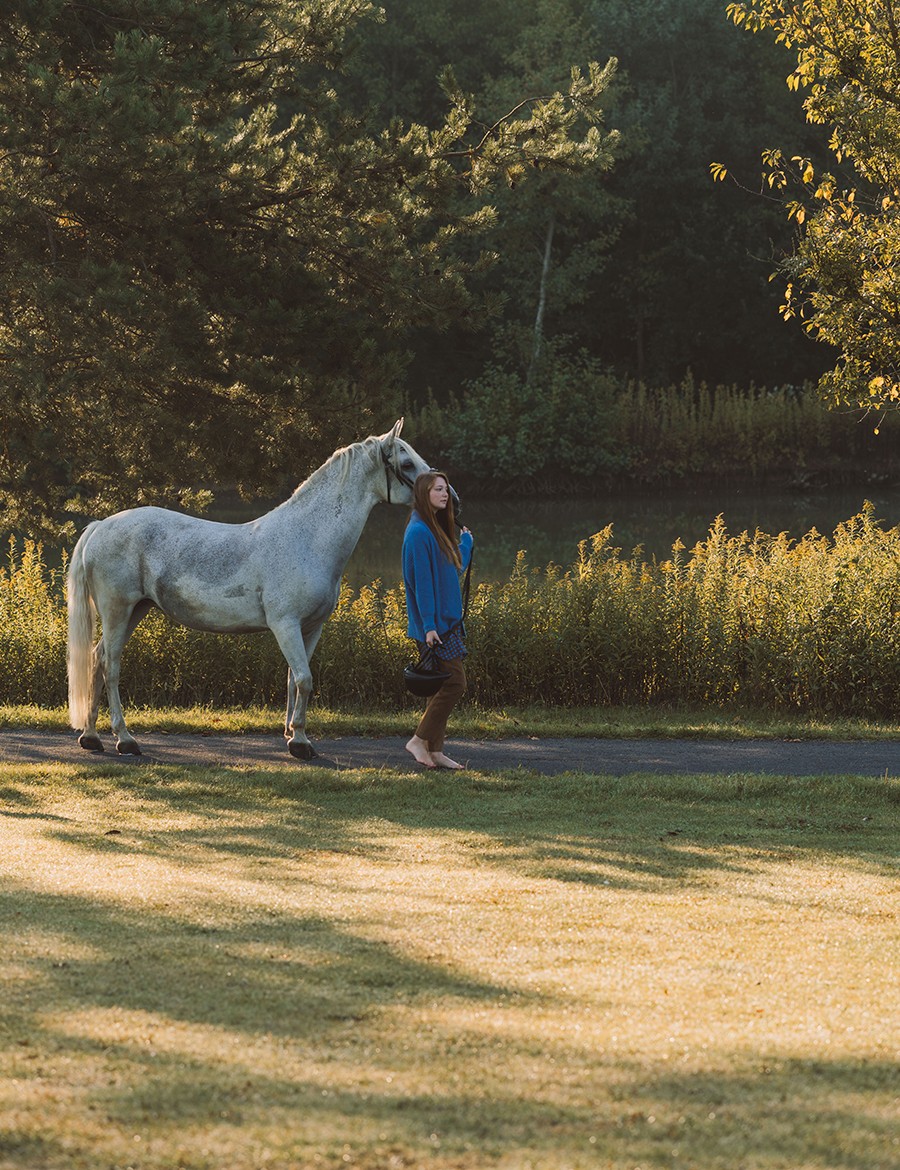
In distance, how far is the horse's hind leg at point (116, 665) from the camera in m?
11.2

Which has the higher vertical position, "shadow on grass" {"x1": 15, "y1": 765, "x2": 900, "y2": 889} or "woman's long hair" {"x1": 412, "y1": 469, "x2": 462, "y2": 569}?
"woman's long hair" {"x1": 412, "y1": 469, "x2": 462, "y2": 569}

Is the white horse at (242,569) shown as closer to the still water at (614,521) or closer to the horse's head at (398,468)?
the horse's head at (398,468)

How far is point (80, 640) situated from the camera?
1129 centimetres

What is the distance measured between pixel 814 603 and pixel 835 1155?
1005 cm

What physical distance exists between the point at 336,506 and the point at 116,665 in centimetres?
206

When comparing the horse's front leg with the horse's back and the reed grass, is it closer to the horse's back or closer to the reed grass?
the horse's back

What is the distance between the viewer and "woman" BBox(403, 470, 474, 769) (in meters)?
10.3

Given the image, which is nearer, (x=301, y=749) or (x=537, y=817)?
(x=537, y=817)

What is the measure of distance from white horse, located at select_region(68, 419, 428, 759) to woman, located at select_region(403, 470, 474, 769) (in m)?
0.37

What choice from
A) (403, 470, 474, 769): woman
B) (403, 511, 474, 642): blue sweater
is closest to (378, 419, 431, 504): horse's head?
(403, 470, 474, 769): woman

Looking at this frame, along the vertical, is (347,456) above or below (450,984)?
above

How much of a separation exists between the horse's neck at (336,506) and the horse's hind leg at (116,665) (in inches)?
58.1

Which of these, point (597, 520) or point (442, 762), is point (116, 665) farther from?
point (597, 520)

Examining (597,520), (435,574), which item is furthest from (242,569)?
(597,520)
